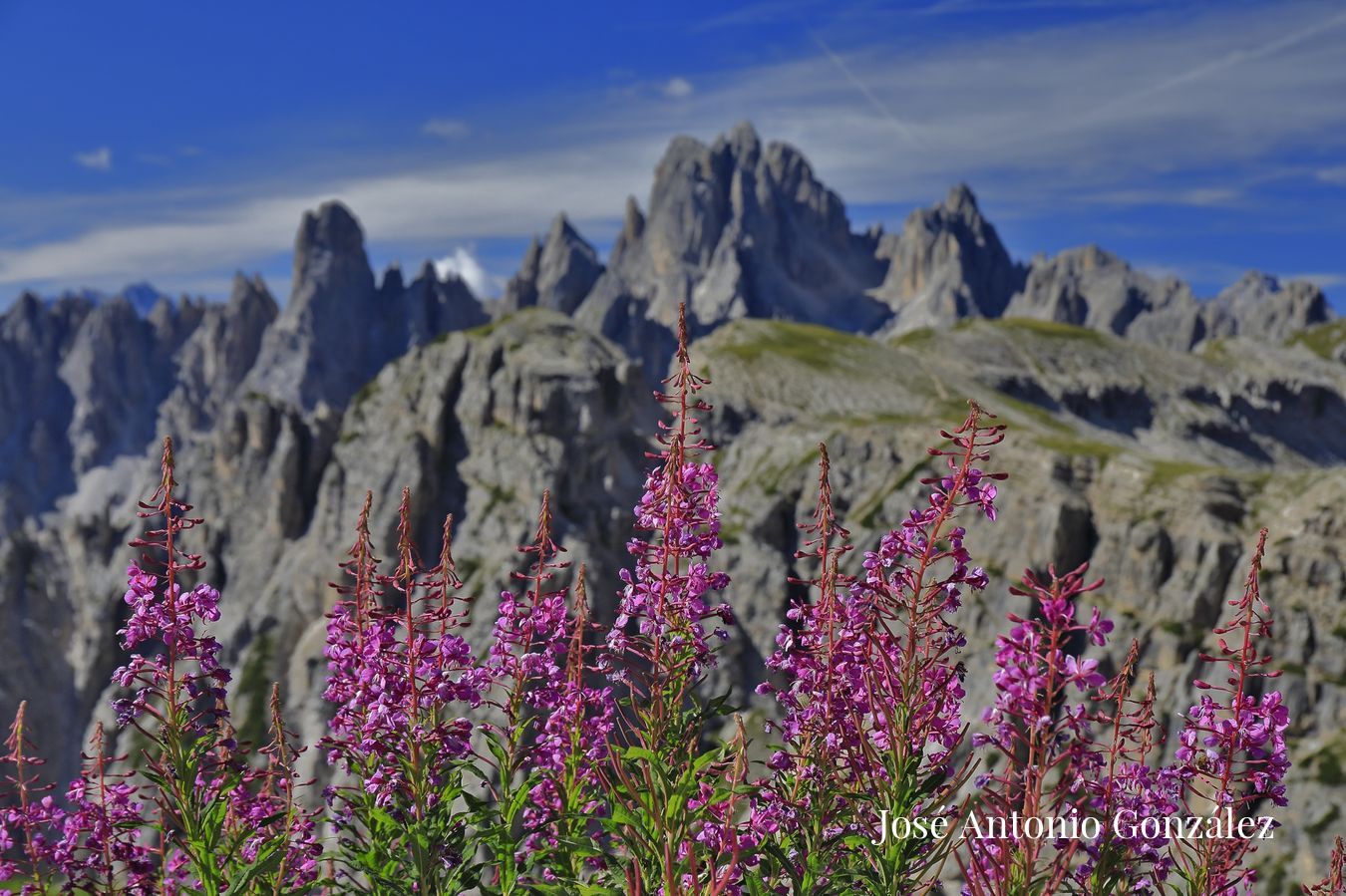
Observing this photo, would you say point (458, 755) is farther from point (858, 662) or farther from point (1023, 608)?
point (1023, 608)

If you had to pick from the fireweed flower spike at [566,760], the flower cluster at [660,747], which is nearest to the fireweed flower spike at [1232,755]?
the flower cluster at [660,747]

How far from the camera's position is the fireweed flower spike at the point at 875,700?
8195mm

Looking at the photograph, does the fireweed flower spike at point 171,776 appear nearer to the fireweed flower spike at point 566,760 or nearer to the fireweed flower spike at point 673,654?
the fireweed flower spike at point 566,760

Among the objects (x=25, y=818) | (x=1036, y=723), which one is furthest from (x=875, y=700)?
(x=25, y=818)

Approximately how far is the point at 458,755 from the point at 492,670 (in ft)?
3.05

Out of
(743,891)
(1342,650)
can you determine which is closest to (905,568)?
(743,891)

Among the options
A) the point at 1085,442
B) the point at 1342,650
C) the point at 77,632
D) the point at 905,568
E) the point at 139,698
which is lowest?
the point at 77,632

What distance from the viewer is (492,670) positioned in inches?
397

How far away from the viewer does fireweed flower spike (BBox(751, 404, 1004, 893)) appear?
820 centimetres

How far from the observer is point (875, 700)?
7.74 metres

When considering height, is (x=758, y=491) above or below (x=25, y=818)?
below

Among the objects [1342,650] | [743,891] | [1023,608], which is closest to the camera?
[743,891]

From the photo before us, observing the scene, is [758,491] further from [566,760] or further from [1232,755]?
[1232,755]

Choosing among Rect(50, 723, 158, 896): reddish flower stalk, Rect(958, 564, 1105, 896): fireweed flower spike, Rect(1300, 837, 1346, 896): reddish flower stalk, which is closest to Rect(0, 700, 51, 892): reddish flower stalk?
Rect(50, 723, 158, 896): reddish flower stalk
